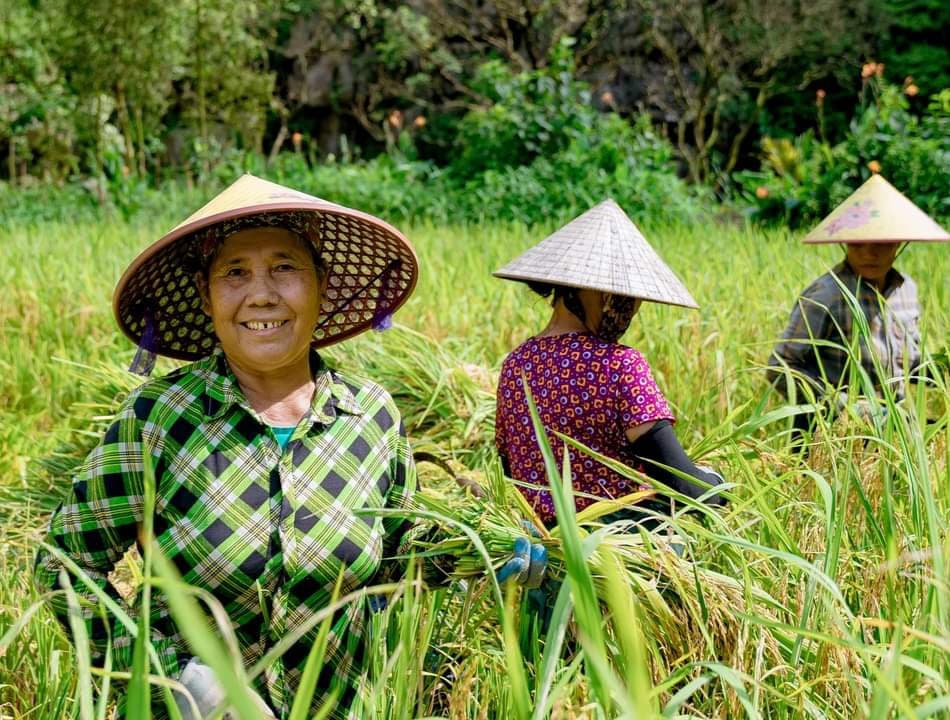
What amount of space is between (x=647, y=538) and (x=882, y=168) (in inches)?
240

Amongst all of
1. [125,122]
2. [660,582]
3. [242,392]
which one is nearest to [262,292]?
[242,392]

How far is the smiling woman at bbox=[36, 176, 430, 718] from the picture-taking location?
4.17 ft

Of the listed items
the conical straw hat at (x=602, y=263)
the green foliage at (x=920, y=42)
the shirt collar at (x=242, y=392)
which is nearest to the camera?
the shirt collar at (x=242, y=392)

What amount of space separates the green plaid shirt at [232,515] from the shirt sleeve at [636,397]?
0.60 meters

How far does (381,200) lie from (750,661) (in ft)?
22.5

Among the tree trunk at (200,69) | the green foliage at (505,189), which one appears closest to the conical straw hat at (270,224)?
the green foliage at (505,189)

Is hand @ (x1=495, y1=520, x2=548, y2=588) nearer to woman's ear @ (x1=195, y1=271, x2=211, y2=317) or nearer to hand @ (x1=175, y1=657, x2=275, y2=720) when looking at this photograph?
hand @ (x1=175, y1=657, x2=275, y2=720)

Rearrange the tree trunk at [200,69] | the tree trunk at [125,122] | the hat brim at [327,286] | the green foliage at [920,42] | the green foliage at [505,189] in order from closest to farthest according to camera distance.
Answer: the hat brim at [327,286] → the green foliage at [505,189] → the tree trunk at [125,122] → the tree trunk at [200,69] → the green foliage at [920,42]

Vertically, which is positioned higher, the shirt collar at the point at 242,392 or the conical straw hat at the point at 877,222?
the conical straw hat at the point at 877,222

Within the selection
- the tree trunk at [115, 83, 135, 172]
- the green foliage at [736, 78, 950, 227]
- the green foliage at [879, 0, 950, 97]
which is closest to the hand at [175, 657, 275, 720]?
the green foliage at [736, 78, 950, 227]

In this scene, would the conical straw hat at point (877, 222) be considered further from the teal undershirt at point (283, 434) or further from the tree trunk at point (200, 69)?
the tree trunk at point (200, 69)

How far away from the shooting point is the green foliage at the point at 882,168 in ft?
20.8

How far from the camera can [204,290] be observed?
1.44 meters

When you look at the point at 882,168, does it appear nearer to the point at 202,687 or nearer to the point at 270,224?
the point at 270,224
